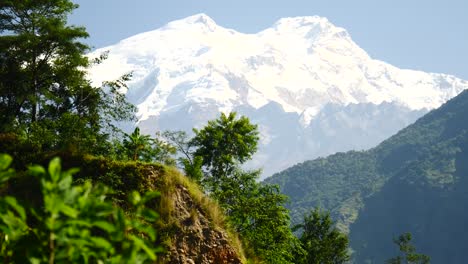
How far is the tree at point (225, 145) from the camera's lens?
42.9 m

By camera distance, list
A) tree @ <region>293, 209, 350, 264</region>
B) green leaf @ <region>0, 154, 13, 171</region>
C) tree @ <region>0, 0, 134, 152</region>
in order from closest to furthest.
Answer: green leaf @ <region>0, 154, 13, 171</region>
tree @ <region>0, 0, 134, 152</region>
tree @ <region>293, 209, 350, 264</region>

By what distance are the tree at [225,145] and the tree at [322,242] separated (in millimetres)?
13255

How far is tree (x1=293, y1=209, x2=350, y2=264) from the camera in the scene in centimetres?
5300

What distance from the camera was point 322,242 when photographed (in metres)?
54.8

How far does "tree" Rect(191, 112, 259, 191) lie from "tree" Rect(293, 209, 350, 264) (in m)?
13.3

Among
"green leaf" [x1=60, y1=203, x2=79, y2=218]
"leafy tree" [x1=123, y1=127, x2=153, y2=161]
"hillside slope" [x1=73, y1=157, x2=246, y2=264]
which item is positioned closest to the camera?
"green leaf" [x1=60, y1=203, x2=79, y2=218]

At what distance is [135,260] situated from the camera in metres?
2.62

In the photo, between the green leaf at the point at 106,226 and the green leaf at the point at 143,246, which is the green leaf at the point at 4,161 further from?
the green leaf at the point at 143,246

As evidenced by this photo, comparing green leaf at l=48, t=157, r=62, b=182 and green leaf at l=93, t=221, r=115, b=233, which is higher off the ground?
green leaf at l=48, t=157, r=62, b=182

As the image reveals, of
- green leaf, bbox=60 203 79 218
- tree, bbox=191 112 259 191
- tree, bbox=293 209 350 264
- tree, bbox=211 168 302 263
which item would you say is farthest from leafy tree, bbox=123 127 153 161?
tree, bbox=293 209 350 264

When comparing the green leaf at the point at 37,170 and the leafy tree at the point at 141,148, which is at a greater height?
the leafy tree at the point at 141,148

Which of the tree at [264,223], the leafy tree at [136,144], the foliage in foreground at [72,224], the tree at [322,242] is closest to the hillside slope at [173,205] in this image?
the leafy tree at [136,144]

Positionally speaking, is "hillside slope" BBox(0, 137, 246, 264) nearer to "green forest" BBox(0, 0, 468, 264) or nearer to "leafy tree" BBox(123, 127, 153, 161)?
"green forest" BBox(0, 0, 468, 264)

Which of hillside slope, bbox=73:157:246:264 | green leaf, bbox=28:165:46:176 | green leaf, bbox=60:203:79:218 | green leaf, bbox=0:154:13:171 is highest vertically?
hillside slope, bbox=73:157:246:264
